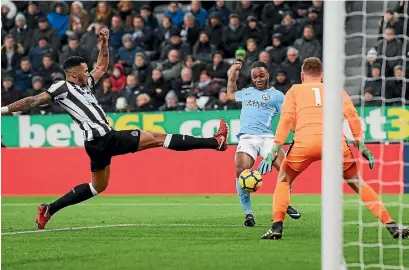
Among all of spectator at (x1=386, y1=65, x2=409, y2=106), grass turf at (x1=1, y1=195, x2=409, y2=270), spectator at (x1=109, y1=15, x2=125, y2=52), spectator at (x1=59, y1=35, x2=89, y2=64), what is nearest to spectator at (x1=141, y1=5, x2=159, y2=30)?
spectator at (x1=109, y1=15, x2=125, y2=52)

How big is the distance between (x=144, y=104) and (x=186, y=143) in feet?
24.9

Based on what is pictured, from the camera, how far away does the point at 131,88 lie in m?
18.4

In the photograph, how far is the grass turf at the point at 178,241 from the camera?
7066 millimetres

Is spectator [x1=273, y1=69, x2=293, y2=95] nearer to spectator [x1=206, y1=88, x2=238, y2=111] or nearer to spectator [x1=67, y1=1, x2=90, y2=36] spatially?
spectator [x1=206, y1=88, x2=238, y2=111]

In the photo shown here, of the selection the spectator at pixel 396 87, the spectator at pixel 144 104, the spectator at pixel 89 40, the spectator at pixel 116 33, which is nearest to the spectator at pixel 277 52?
the spectator at pixel 144 104

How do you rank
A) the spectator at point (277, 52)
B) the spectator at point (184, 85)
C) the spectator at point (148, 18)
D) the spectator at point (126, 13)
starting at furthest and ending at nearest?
the spectator at point (126, 13) < the spectator at point (148, 18) < the spectator at point (184, 85) < the spectator at point (277, 52)

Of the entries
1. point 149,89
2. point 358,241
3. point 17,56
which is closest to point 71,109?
point 358,241

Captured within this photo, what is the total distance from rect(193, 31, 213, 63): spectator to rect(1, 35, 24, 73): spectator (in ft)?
13.1

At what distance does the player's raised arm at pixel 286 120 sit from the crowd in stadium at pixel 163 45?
797cm

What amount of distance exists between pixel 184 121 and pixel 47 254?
922 centimetres

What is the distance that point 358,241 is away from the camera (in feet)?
27.0

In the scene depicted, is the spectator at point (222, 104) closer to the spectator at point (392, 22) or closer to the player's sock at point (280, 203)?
the spectator at point (392, 22)

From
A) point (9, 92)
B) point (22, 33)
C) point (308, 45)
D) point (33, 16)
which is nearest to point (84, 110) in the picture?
point (308, 45)

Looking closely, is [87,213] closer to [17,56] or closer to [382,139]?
[382,139]
